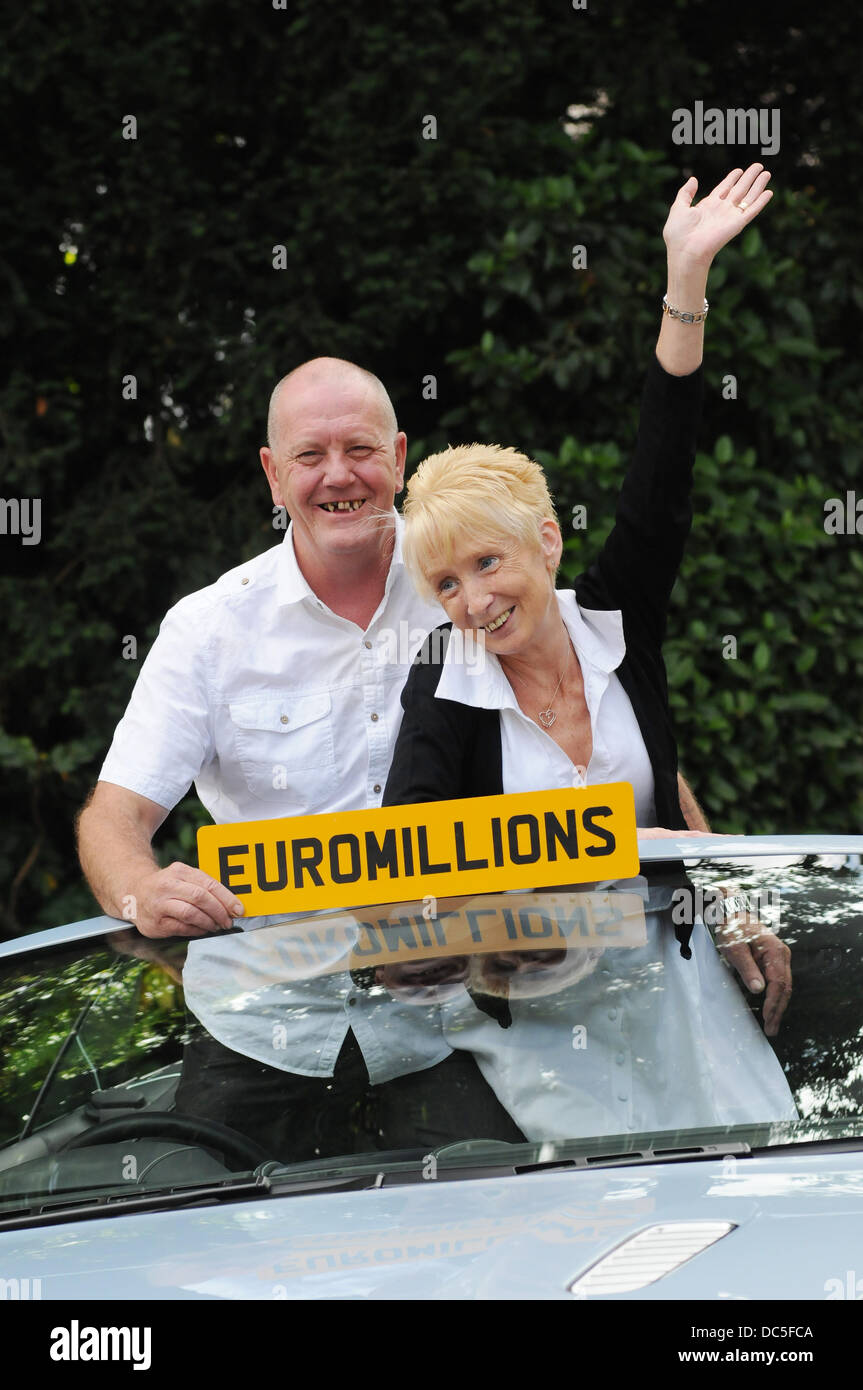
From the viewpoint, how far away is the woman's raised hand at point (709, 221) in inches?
103

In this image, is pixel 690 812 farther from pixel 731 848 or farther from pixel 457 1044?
pixel 457 1044

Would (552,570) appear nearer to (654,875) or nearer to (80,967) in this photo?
(654,875)

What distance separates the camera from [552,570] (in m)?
2.67

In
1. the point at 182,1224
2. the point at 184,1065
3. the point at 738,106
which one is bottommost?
the point at 182,1224

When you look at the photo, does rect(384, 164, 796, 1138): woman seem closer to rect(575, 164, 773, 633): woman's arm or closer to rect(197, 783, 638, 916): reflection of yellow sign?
rect(575, 164, 773, 633): woman's arm

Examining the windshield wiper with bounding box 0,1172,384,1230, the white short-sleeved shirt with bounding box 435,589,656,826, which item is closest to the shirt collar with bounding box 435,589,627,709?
the white short-sleeved shirt with bounding box 435,589,656,826

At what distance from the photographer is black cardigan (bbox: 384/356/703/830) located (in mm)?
2539

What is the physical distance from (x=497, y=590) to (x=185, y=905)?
760mm

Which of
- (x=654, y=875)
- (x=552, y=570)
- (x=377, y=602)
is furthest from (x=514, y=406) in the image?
(x=654, y=875)

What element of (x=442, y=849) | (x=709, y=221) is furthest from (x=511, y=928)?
(x=709, y=221)

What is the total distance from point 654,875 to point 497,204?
3.65 meters

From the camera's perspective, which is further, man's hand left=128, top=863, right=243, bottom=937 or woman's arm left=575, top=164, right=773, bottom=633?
woman's arm left=575, top=164, right=773, bottom=633

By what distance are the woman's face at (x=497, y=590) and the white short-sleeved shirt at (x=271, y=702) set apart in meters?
0.41
